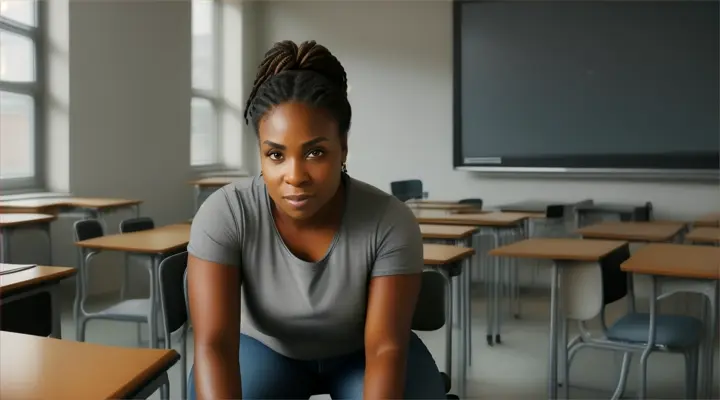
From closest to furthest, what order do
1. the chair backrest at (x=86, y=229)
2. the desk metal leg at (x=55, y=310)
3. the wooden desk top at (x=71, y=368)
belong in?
the wooden desk top at (x=71, y=368) < the desk metal leg at (x=55, y=310) < the chair backrest at (x=86, y=229)

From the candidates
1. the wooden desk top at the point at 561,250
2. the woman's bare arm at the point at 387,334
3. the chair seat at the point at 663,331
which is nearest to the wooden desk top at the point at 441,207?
the wooden desk top at the point at 561,250

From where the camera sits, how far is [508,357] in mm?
3893

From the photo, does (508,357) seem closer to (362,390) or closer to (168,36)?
(362,390)

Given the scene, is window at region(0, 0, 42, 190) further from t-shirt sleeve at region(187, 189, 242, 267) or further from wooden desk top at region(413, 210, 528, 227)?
t-shirt sleeve at region(187, 189, 242, 267)

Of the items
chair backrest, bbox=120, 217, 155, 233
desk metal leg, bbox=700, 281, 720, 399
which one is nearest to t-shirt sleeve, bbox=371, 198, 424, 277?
desk metal leg, bbox=700, 281, 720, 399

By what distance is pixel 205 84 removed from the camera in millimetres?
7141

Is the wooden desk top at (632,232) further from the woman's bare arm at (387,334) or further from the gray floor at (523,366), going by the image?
the woman's bare arm at (387,334)

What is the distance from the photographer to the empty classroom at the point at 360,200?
1.28 meters

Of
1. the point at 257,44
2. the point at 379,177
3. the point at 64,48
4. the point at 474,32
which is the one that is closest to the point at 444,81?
the point at 474,32

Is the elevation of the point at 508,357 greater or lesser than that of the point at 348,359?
lesser

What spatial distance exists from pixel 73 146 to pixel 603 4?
4.27 metres

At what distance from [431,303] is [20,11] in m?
4.46

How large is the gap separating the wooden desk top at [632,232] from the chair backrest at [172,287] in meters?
2.37

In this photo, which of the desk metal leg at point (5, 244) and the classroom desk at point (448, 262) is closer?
the classroom desk at point (448, 262)
